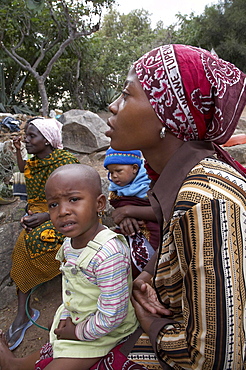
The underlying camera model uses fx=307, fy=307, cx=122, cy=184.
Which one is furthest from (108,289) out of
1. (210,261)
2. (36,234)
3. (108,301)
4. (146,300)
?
(36,234)

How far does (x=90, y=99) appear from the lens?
13.9m

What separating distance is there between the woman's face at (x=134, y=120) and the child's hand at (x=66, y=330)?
3.19 feet

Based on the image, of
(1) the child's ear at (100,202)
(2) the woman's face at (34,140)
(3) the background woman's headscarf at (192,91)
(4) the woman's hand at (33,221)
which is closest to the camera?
(3) the background woman's headscarf at (192,91)

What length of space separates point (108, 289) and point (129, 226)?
904mm

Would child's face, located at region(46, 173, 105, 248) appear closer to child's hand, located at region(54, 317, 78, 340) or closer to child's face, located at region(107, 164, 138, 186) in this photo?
child's hand, located at region(54, 317, 78, 340)

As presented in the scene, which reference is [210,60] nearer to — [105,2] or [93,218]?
[93,218]

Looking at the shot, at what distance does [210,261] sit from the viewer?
3.25 feet

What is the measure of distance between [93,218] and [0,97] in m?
11.0

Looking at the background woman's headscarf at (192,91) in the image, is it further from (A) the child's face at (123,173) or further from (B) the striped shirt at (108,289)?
(A) the child's face at (123,173)

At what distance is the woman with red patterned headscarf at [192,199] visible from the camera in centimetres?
100

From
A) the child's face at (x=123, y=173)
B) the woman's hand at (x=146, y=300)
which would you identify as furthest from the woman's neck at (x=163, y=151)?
the child's face at (x=123, y=173)

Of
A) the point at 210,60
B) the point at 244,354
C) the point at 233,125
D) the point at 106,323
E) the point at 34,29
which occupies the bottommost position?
the point at 106,323

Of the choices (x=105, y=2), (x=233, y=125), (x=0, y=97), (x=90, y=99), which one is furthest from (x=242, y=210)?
(x=90, y=99)

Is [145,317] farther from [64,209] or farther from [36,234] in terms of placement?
[36,234]
